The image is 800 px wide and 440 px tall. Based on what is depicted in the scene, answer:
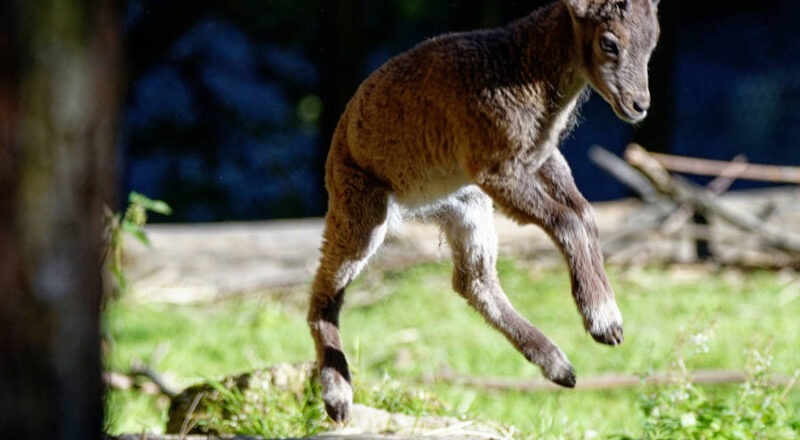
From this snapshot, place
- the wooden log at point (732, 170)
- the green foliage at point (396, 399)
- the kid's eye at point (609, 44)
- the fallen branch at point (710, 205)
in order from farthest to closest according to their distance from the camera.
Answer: the fallen branch at point (710, 205)
the wooden log at point (732, 170)
the green foliage at point (396, 399)
the kid's eye at point (609, 44)

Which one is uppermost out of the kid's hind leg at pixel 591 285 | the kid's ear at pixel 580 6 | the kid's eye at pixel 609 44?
the kid's ear at pixel 580 6

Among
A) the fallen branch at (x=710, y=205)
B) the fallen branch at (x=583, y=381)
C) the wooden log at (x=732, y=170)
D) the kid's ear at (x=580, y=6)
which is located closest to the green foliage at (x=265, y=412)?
the fallen branch at (x=583, y=381)

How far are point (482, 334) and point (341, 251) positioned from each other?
3.95 metres

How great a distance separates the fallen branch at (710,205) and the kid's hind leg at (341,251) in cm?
532

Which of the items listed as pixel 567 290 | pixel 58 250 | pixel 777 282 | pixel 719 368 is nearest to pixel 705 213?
pixel 777 282

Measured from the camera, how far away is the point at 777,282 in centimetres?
1006

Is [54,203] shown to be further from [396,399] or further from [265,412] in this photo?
[396,399]

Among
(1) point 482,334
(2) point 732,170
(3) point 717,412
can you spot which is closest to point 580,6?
(3) point 717,412

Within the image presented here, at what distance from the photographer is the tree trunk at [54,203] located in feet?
7.36

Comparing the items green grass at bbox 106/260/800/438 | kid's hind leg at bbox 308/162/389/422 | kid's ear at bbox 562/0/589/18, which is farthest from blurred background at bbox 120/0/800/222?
kid's ear at bbox 562/0/589/18

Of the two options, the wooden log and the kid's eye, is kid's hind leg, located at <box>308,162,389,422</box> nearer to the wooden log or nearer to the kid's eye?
the kid's eye

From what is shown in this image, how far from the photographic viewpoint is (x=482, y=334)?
8664 millimetres

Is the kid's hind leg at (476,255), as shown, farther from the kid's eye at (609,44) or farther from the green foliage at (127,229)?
the green foliage at (127,229)

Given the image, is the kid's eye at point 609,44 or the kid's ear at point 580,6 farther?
the kid's ear at point 580,6
